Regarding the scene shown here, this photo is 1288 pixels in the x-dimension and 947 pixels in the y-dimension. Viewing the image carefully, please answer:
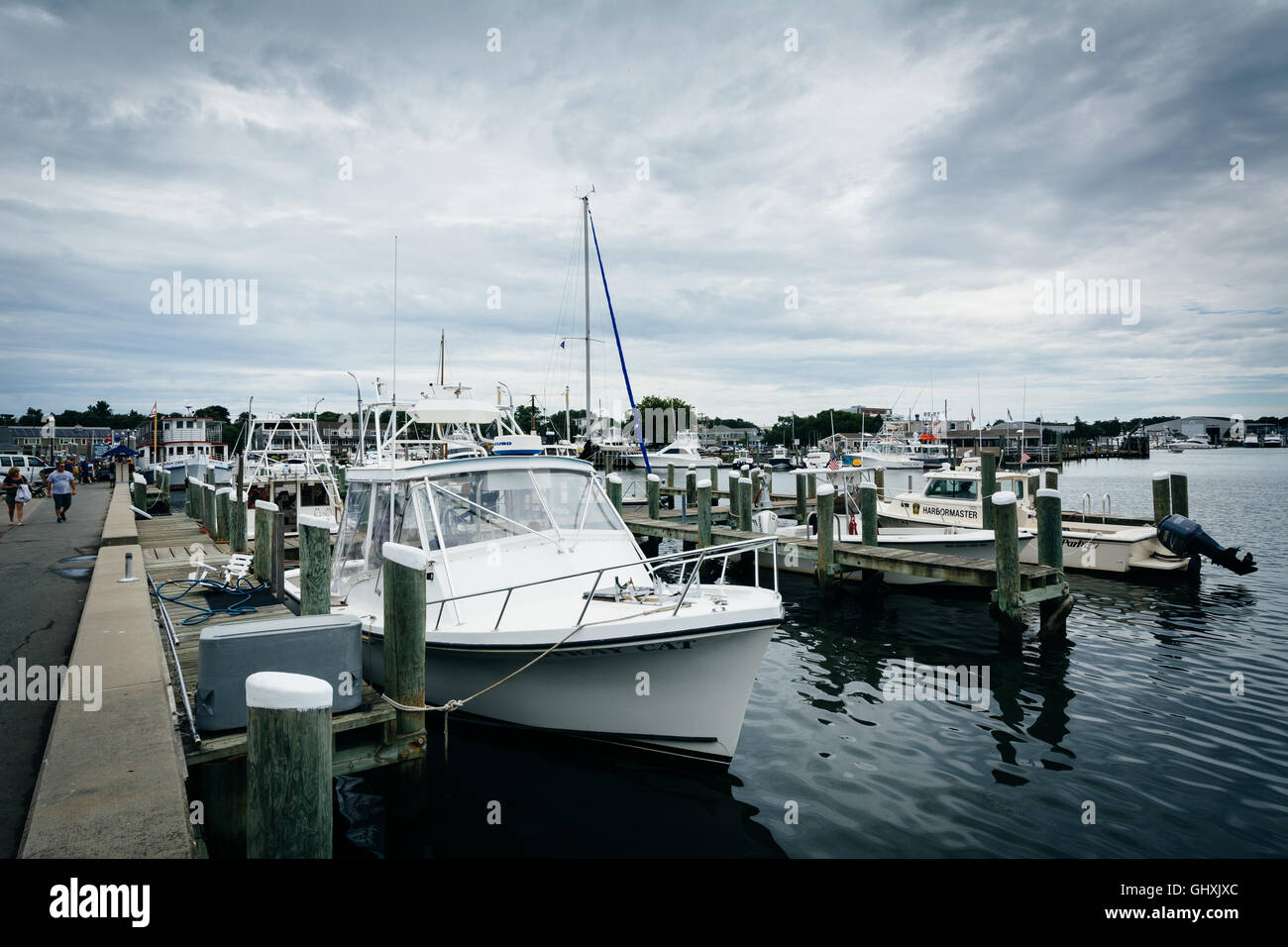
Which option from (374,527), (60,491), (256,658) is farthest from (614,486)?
(60,491)

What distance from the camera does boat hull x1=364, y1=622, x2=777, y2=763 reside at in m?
6.24

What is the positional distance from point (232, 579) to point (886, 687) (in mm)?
9222

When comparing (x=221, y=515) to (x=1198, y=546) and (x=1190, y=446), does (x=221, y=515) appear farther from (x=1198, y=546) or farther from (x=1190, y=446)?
(x=1190, y=446)

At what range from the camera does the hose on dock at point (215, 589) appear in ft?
26.3

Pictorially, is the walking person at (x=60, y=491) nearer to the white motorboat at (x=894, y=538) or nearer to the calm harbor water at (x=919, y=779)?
the calm harbor water at (x=919, y=779)

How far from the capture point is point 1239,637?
10898mm

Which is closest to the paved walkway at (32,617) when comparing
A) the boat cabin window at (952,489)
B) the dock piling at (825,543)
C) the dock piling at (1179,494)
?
the dock piling at (825,543)

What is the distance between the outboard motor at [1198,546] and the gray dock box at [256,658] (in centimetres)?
1645

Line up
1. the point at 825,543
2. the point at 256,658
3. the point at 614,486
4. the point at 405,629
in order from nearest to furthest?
1. the point at 256,658
2. the point at 405,629
3. the point at 825,543
4. the point at 614,486

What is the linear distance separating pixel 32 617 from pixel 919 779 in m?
10.1

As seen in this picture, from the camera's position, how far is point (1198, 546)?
1458cm

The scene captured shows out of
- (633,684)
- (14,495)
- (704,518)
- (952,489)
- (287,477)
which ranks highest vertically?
(287,477)

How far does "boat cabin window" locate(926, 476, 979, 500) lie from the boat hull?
14024 mm
